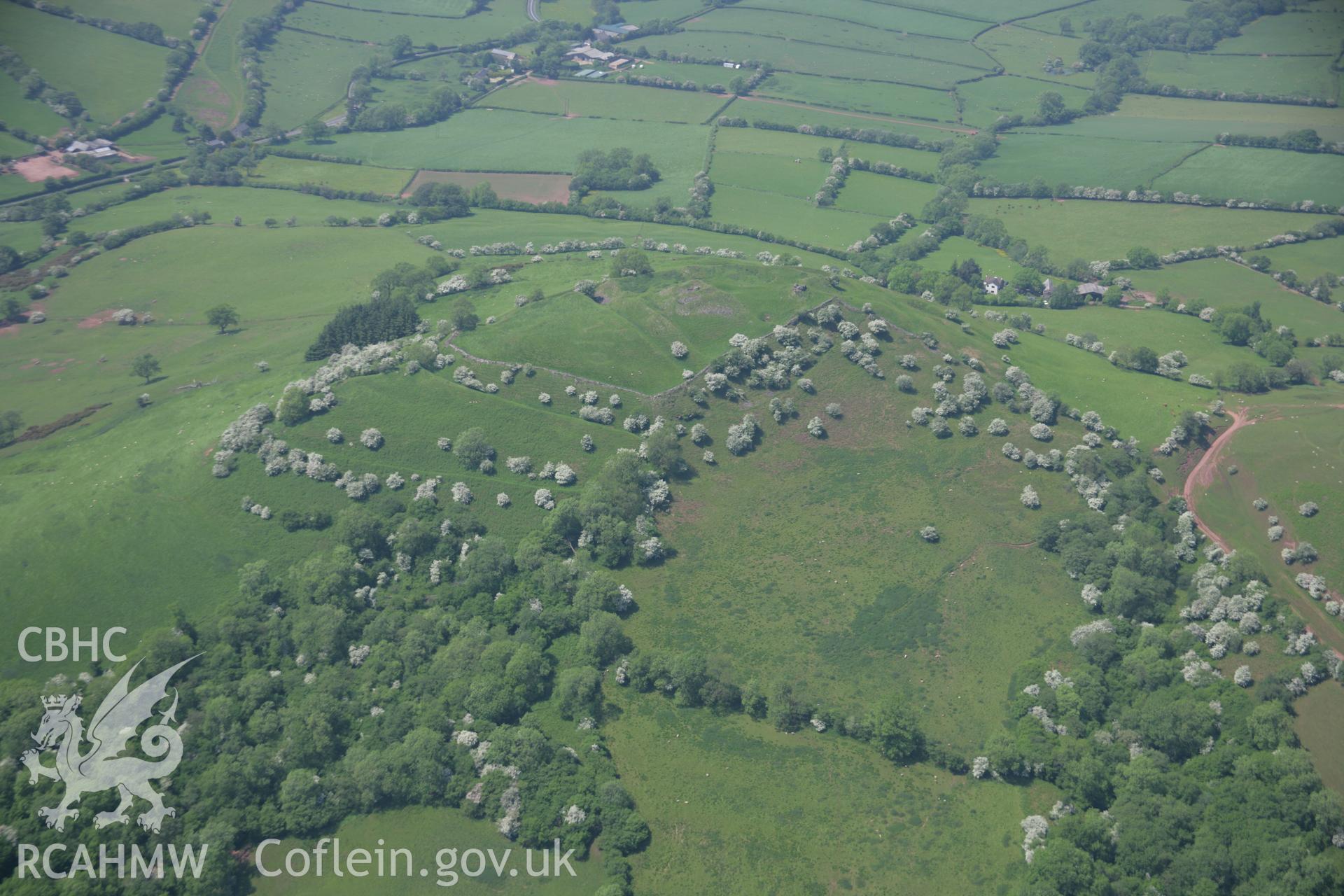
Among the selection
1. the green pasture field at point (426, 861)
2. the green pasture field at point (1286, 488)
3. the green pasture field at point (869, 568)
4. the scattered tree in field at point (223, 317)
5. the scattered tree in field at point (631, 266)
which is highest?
the scattered tree in field at point (631, 266)

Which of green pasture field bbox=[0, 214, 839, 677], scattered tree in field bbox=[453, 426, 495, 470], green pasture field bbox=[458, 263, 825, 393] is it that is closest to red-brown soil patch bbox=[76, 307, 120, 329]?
green pasture field bbox=[0, 214, 839, 677]

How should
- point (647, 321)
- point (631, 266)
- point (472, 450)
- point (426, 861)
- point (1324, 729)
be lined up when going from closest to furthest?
point (426, 861)
point (1324, 729)
point (472, 450)
point (647, 321)
point (631, 266)

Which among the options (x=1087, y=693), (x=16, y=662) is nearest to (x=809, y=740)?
(x=1087, y=693)

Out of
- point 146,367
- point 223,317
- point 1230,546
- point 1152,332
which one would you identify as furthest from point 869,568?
point 223,317

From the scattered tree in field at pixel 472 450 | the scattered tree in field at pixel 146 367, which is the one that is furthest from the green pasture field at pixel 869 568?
the scattered tree in field at pixel 146 367

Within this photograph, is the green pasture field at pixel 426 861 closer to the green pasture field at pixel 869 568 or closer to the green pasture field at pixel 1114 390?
the green pasture field at pixel 869 568

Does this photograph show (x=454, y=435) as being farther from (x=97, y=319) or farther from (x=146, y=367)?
(x=97, y=319)

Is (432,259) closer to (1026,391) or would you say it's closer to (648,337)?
(648,337)
